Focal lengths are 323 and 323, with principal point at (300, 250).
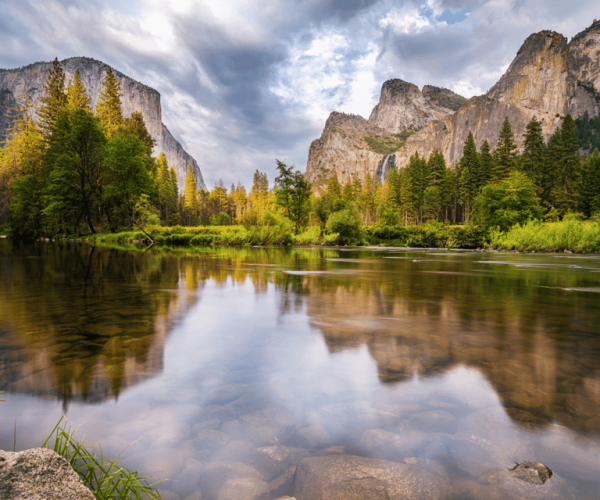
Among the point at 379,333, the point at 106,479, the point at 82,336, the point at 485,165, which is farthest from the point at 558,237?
the point at 485,165

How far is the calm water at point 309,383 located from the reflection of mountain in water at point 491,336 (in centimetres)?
2

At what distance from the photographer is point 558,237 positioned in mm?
24406

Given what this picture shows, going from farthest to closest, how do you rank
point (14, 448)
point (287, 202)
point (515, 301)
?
point (287, 202), point (515, 301), point (14, 448)

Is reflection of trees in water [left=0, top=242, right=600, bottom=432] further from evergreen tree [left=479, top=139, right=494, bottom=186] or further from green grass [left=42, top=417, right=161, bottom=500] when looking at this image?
evergreen tree [left=479, top=139, right=494, bottom=186]

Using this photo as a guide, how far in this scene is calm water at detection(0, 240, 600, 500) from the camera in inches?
72.9

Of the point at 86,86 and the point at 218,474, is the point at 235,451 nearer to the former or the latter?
the point at 218,474

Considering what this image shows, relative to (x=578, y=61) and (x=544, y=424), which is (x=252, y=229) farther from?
(x=578, y=61)

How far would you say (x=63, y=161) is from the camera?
125 ft

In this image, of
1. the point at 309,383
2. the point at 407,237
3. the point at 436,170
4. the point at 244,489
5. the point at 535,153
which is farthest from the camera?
the point at 436,170

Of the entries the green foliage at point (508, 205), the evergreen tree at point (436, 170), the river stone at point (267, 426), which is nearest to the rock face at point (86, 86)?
the evergreen tree at point (436, 170)

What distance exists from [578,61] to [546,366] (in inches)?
9071

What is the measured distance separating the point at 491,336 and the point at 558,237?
87.8ft

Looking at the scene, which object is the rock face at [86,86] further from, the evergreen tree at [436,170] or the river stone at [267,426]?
the river stone at [267,426]

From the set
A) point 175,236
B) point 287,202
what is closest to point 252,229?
point 175,236
